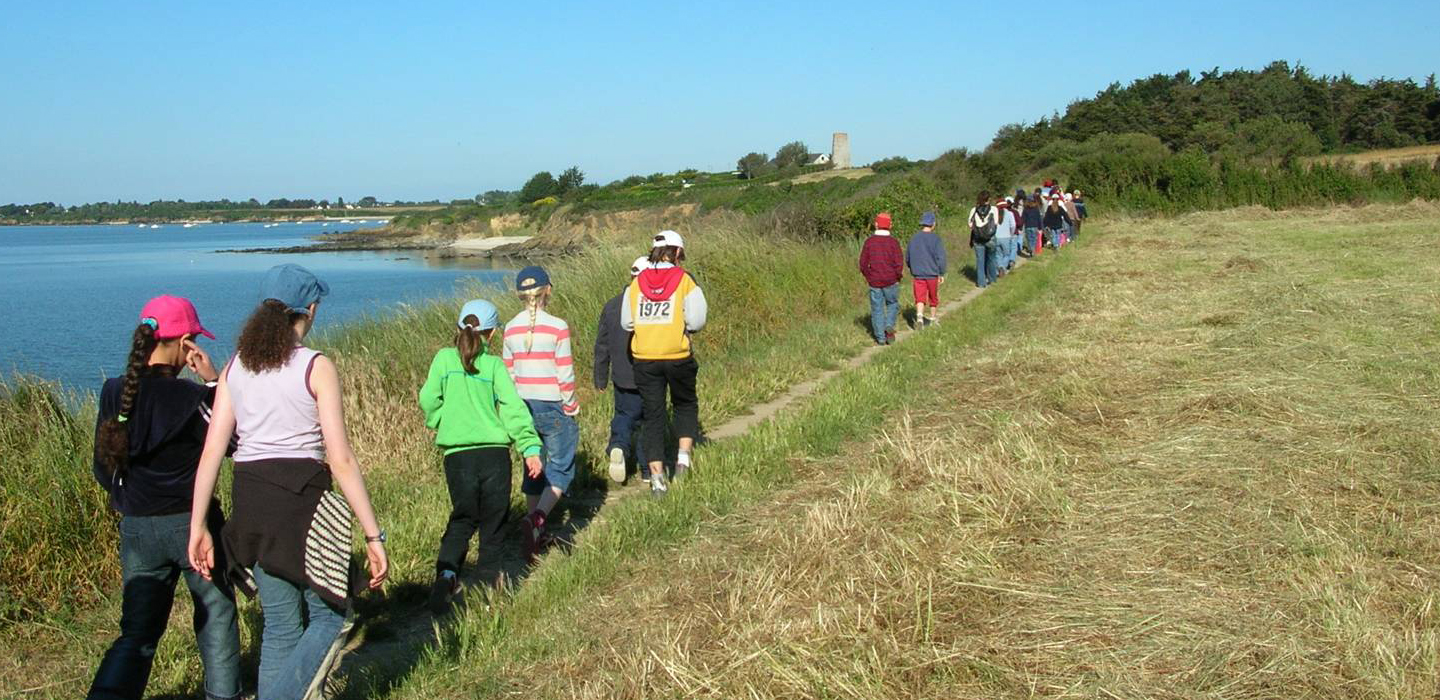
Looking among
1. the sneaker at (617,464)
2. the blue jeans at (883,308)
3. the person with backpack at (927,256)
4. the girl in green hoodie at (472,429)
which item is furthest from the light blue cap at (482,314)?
the person with backpack at (927,256)

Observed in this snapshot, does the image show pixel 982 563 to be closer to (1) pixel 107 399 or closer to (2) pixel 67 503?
(1) pixel 107 399

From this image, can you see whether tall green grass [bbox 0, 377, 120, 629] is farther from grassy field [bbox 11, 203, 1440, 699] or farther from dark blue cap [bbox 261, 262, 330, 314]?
dark blue cap [bbox 261, 262, 330, 314]

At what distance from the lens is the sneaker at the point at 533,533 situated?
6484 mm

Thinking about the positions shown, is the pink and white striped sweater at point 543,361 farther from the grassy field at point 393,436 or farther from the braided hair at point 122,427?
the braided hair at point 122,427

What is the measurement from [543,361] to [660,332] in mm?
961

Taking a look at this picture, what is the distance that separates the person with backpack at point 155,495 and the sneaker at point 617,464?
3.65m

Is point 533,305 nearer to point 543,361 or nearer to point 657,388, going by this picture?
point 543,361

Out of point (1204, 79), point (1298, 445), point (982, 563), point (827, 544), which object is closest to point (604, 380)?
point (827, 544)

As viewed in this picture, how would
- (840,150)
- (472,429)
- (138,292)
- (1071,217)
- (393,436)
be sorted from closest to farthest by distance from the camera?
(472,429) < (393,436) < (1071,217) < (138,292) < (840,150)

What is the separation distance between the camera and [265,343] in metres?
4.00

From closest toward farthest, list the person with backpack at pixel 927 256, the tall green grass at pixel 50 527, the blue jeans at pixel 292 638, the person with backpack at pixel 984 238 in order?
the blue jeans at pixel 292 638
the tall green grass at pixel 50 527
the person with backpack at pixel 927 256
the person with backpack at pixel 984 238

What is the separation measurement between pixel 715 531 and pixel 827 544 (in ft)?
3.58

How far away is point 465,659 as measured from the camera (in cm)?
491

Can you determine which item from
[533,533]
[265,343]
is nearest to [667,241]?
[533,533]
